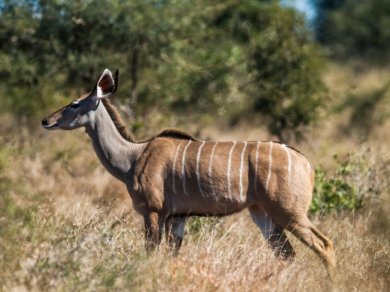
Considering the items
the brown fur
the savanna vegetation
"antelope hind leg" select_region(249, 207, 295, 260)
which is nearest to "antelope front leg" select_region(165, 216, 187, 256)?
the savanna vegetation

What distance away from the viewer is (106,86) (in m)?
7.80

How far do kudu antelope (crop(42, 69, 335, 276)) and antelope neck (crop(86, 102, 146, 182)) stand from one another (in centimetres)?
1

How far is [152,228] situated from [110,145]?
1.00 m

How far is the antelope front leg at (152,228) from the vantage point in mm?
7066

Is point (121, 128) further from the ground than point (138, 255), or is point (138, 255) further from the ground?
point (121, 128)

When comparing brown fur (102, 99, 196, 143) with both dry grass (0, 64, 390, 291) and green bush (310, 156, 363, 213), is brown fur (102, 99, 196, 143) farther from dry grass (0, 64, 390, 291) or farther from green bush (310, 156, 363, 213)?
green bush (310, 156, 363, 213)

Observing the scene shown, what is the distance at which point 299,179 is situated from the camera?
7.03 meters

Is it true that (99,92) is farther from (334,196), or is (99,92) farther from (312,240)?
(334,196)

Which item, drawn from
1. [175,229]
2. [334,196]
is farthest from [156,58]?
[175,229]

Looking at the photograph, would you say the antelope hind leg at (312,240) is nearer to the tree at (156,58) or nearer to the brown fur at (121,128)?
the brown fur at (121,128)

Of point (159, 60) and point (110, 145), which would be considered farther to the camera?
point (159, 60)

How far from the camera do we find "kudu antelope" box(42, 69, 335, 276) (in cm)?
699

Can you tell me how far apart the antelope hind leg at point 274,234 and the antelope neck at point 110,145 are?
1086 mm

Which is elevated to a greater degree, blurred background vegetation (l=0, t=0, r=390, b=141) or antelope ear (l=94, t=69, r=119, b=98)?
antelope ear (l=94, t=69, r=119, b=98)
